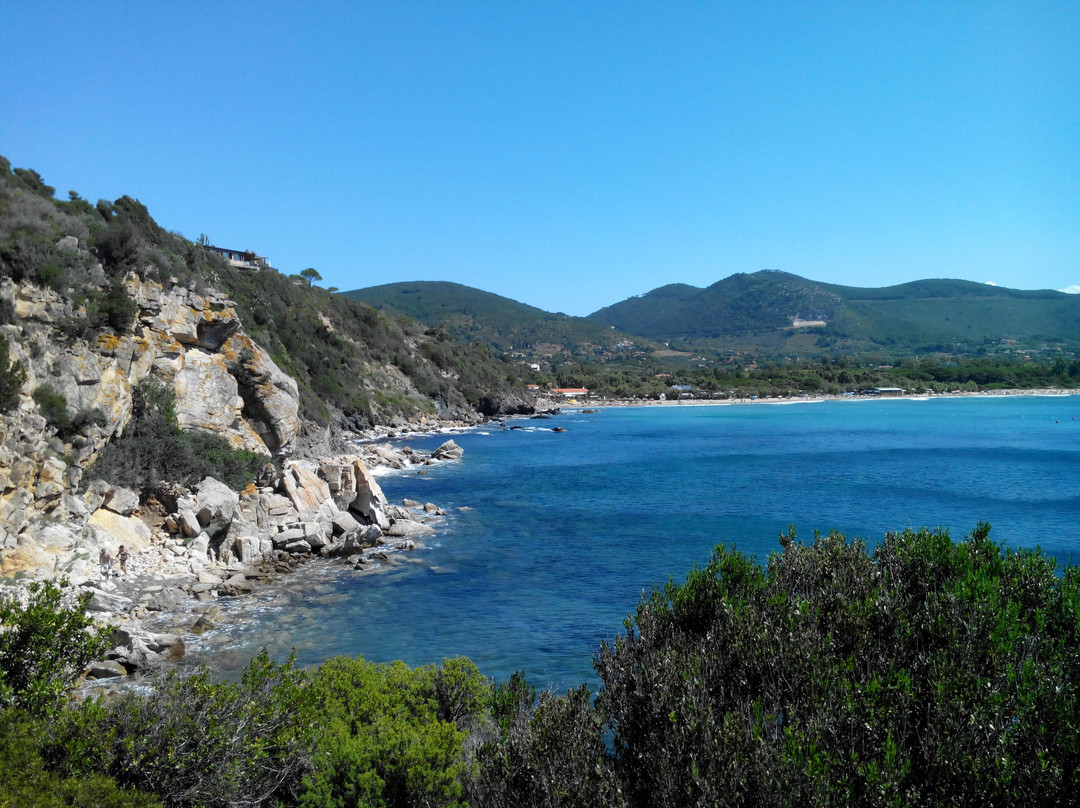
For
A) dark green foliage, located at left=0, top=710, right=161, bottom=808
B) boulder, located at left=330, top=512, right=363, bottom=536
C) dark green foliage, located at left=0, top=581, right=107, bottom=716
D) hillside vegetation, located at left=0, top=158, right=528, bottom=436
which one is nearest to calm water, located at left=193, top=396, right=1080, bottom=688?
boulder, located at left=330, top=512, right=363, bottom=536

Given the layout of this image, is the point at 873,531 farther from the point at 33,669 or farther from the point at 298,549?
the point at 33,669

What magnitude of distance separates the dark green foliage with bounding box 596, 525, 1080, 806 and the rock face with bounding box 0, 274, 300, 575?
649 inches

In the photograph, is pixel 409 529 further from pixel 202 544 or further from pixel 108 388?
pixel 108 388

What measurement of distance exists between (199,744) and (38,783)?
60.5 inches

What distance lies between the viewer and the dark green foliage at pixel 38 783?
604 cm

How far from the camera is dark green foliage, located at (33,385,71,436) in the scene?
1981cm

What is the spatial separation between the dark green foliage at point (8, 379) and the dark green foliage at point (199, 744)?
544 inches

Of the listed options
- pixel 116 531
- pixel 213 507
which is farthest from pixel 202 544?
pixel 116 531

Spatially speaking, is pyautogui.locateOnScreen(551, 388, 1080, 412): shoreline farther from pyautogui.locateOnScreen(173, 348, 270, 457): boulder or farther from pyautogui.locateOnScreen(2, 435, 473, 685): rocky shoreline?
pyautogui.locateOnScreen(2, 435, 473, 685): rocky shoreline

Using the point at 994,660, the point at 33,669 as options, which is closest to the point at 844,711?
the point at 994,660

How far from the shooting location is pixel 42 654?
8203 mm

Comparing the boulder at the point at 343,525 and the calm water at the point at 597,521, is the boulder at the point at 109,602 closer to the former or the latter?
the calm water at the point at 597,521

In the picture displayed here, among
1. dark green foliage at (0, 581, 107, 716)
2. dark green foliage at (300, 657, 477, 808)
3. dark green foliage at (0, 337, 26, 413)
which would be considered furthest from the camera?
dark green foliage at (0, 337, 26, 413)

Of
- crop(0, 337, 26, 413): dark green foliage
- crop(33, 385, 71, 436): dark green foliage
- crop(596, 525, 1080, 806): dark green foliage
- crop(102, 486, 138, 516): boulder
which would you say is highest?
crop(0, 337, 26, 413): dark green foliage
